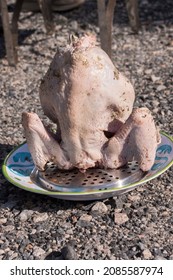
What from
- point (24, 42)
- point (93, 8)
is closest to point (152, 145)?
point (24, 42)

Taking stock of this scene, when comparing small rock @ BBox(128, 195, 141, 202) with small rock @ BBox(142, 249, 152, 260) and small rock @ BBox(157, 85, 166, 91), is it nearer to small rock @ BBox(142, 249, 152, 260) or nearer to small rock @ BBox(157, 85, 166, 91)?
small rock @ BBox(142, 249, 152, 260)

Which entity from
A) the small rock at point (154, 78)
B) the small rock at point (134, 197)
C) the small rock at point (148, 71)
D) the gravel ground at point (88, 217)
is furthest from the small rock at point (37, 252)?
the small rock at point (148, 71)

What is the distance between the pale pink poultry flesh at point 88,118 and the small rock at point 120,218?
0.80 feet

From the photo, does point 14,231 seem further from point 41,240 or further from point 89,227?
point 89,227

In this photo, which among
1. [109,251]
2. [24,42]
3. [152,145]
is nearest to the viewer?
[109,251]

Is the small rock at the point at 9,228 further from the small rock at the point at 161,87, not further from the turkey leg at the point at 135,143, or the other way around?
the small rock at the point at 161,87

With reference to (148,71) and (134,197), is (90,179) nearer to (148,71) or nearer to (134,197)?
(134,197)

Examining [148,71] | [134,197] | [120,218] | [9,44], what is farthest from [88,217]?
[9,44]

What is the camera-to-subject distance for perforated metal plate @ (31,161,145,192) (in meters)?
3.02

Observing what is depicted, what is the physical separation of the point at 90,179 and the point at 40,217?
1.03 ft

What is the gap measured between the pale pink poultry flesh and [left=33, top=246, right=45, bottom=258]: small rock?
461 millimetres

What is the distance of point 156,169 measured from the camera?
10.1 ft

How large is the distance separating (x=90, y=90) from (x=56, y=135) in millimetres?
391

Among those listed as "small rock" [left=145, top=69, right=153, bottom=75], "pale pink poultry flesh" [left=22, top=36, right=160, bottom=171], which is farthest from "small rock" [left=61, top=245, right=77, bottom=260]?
"small rock" [left=145, top=69, right=153, bottom=75]
